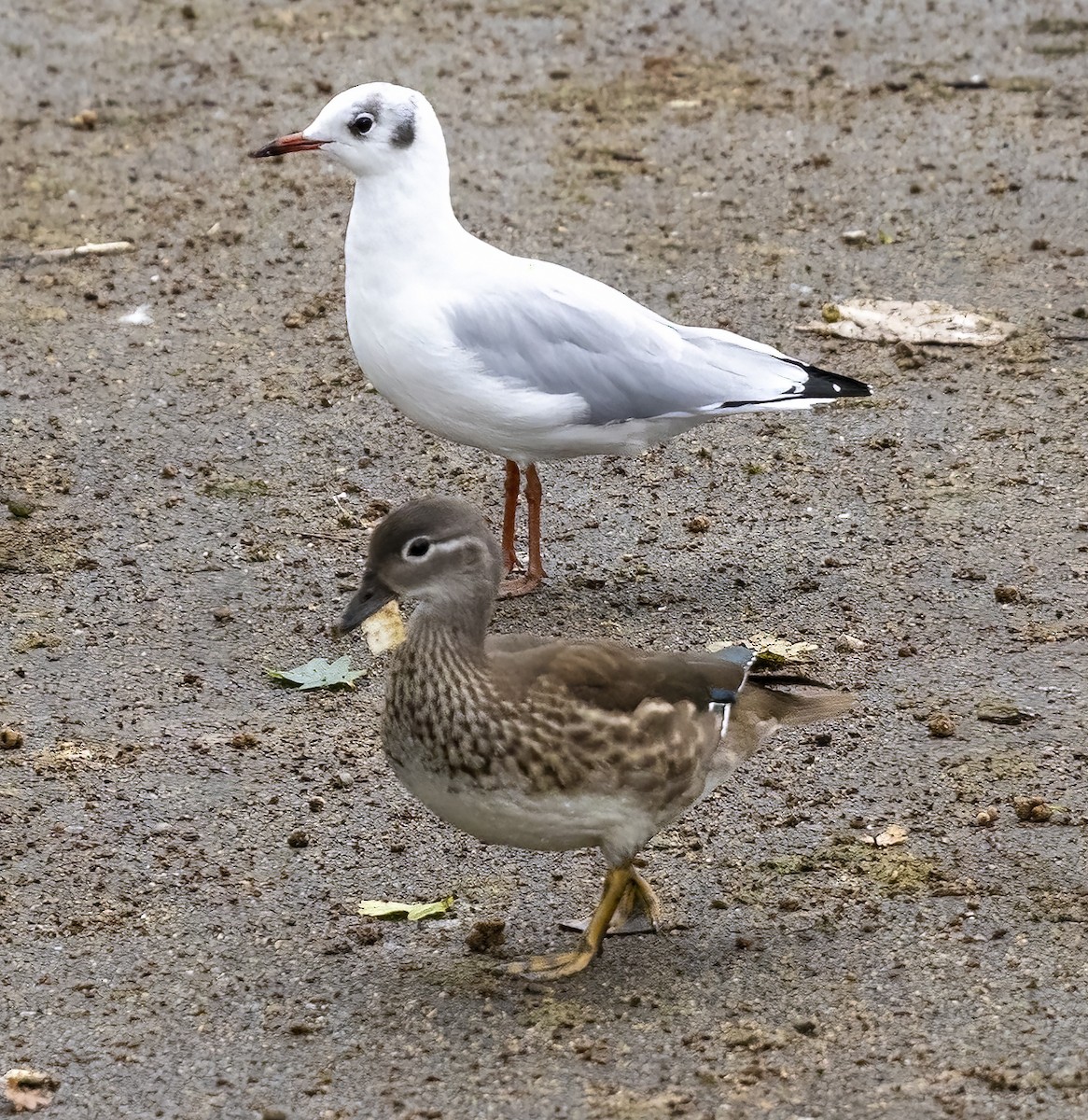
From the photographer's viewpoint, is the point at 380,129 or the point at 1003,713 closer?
the point at 1003,713

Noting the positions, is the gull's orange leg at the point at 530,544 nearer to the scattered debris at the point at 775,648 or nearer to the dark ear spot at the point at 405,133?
the scattered debris at the point at 775,648

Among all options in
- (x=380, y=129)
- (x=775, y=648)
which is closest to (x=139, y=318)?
(x=380, y=129)

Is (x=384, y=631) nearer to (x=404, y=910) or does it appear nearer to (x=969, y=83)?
(x=404, y=910)

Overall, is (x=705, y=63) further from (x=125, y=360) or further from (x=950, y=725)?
(x=950, y=725)

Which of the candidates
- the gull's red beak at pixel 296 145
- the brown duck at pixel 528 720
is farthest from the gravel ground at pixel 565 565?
the gull's red beak at pixel 296 145

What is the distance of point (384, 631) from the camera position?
5.61 meters

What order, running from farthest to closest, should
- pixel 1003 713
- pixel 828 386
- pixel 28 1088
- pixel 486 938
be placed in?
pixel 828 386 < pixel 1003 713 < pixel 486 938 < pixel 28 1088

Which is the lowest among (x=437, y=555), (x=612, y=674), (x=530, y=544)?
(x=530, y=544)

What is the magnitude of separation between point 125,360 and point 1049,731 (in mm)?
4058

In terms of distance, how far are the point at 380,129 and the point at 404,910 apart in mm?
2647

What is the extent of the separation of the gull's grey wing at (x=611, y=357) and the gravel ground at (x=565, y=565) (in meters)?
0.51

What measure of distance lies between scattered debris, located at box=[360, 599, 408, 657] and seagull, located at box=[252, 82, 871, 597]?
41cm

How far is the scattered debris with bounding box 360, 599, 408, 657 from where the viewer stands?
554 cm

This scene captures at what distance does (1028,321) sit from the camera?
7504 mm
